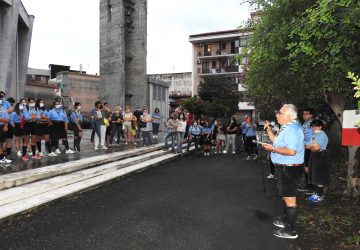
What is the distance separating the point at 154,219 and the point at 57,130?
630cm

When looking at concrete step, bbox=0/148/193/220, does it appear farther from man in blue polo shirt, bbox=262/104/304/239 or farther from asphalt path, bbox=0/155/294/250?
man in blue polo shirt, bbox=262/104/304/239

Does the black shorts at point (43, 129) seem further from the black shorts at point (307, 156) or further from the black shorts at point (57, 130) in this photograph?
the black shorts at point (307, 156)

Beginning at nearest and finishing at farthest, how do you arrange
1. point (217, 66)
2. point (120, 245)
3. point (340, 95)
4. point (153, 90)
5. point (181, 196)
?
1. point (120, 245)
2. point (181, 196)
3. point (340, 95)
4. point (153, 90)
5. point (217, 66)

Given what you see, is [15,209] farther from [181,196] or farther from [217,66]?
[217,66]

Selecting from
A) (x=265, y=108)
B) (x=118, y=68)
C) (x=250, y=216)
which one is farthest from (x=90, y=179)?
(x=265, y=108)

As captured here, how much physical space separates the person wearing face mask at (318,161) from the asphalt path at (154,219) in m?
1.04

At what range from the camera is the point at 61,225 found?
5.06 metres

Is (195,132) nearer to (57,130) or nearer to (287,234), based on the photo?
(57,130)

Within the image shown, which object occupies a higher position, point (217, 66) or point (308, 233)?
point (217, 66)

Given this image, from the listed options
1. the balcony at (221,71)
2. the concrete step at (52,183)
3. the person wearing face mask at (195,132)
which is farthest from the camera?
the balcony at (221,71)

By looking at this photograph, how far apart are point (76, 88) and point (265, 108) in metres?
27.9

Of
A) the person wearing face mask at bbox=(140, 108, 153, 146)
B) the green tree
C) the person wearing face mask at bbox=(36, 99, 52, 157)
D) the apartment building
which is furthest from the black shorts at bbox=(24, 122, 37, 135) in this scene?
the apartment building

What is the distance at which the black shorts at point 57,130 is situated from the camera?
10.3 m

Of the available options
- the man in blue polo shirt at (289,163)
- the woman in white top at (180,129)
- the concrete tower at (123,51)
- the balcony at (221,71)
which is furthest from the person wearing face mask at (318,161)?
the balcony at (221,71)
